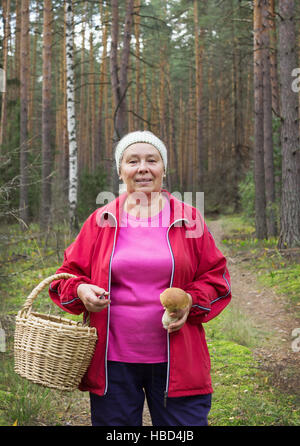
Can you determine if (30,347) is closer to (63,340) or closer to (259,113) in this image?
(63,340)

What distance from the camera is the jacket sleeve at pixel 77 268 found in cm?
226

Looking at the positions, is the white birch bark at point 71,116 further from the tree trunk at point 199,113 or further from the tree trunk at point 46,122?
the tree trunk at point 199,113

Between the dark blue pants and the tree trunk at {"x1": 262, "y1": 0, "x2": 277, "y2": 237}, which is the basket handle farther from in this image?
the tree trunk at {"x1": 262, "y1": 0, "x2": 277, "y2": 237}

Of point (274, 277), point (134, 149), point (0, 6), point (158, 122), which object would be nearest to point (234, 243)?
point (274, 277)

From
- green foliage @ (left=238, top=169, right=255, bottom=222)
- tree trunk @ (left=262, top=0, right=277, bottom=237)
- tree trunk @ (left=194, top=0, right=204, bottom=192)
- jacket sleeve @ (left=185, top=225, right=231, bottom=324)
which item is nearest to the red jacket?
jacket sleeve @ (left=185, top=225, right=231, bottom=324)

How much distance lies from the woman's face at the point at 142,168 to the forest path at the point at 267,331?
2.38 metres

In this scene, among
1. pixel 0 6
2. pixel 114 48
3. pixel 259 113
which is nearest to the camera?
pixel 114 48

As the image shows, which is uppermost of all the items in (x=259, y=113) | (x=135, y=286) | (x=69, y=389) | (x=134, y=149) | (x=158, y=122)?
(x=158, y=122)

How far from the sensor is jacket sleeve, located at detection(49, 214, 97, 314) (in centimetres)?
226

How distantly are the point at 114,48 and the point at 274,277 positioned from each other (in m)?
6.40

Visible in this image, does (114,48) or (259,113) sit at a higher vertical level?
(114,48)

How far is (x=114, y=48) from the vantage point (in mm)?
10992

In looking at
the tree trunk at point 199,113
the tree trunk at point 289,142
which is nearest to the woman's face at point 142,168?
the tree trunk at point 289,142

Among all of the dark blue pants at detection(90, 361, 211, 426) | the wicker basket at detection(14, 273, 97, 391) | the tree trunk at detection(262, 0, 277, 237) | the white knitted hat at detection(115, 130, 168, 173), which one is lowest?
the dark blue pants at detection(90, 361, 211, 426)
